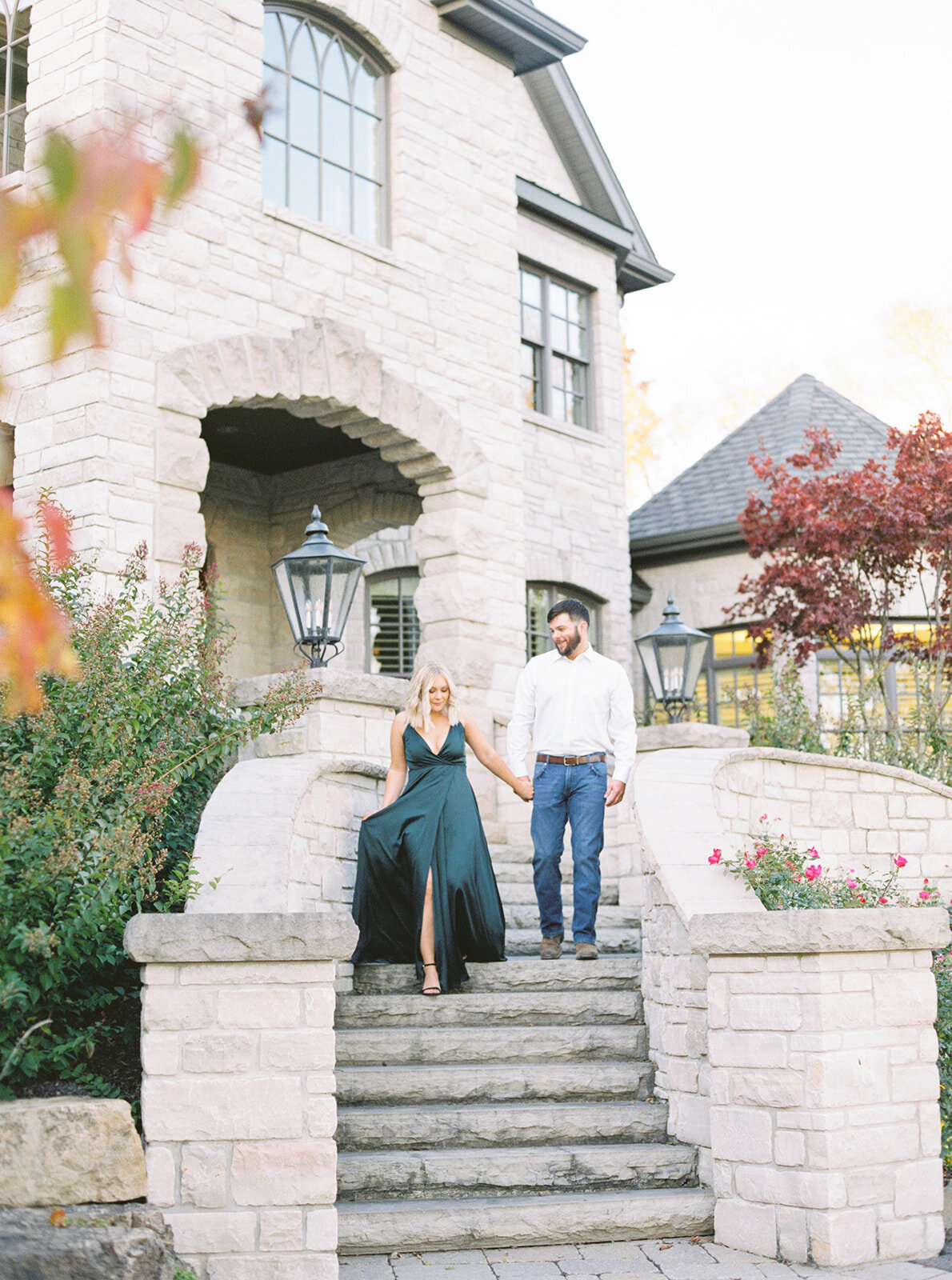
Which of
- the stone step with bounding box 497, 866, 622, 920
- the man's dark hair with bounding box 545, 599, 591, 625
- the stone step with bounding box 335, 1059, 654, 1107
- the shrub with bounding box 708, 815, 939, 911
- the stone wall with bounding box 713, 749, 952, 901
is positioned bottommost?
the stone step with bounding box 335, 1059, 654, 1107

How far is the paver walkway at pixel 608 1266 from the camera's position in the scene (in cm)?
480

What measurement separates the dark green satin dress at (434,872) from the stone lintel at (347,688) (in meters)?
1.25

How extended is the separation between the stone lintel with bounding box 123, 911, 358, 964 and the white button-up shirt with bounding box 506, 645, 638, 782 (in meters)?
2.30

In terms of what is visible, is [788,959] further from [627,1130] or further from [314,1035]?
[314,1035]

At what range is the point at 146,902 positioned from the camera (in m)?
5.88

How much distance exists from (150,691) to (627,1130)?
2.83m

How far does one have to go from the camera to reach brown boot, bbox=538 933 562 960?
6.79 m

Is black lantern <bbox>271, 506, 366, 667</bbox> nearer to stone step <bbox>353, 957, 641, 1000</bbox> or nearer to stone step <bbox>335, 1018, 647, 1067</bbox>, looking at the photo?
stone step <bbox>353, 957, 641, 1000</bbox>

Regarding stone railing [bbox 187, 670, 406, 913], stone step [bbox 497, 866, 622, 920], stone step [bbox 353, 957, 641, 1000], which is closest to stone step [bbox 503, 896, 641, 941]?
stone step [bbox 497, 866, 622, 920]

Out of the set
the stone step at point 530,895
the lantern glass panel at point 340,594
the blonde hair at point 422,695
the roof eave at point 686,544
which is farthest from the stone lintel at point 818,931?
the roof eave at point 686,544

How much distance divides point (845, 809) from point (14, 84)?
24.6 feet

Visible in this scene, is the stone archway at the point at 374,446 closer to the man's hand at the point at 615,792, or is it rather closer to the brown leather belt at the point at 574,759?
the brown leather belt at the point at 574,759

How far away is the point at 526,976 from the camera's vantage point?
21.4 feet

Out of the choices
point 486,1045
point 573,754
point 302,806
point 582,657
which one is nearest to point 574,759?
point 573,754
